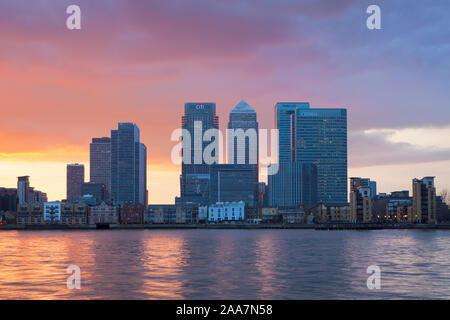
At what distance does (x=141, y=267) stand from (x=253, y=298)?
86.3 feet

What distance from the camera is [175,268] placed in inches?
2434
